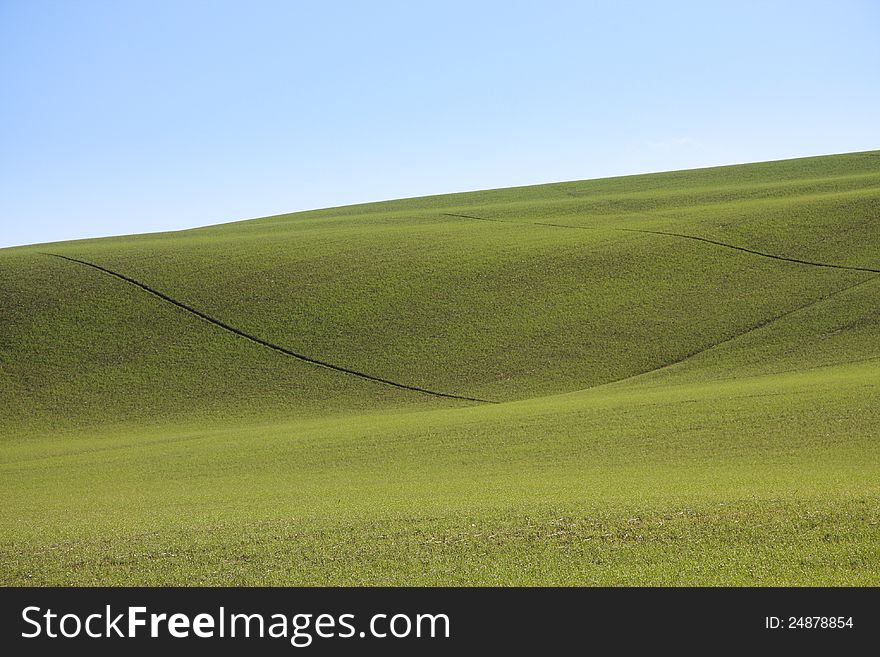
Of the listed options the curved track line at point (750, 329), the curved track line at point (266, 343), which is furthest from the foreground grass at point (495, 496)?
the curved track line at point (750, 329)

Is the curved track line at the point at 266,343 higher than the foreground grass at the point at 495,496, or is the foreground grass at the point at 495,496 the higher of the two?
the curved track line at the point at 266,343

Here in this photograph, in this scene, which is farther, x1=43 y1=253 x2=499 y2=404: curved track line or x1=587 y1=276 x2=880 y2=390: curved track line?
x1=43 y1=253 x2=499 y2=404: curved track line

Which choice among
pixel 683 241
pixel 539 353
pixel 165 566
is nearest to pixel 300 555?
pixel 165 566

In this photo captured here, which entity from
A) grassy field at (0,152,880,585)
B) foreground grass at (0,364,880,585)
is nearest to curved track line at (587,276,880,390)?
grassy field at (0,152,880,585)

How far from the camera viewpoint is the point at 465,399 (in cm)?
2994

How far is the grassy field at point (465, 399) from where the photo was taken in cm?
1027

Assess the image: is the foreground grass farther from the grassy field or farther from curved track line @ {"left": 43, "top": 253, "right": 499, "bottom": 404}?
curved track line @ {"left": 43, "top": 253, "right": 499, "bottom": 404}

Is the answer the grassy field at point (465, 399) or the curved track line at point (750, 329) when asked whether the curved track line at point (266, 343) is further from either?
the curved track line at point (750, 329)

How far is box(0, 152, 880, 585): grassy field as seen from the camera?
10266mm

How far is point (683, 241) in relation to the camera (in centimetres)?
4347

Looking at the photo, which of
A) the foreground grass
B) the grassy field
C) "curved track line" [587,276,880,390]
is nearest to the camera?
the foreground grass

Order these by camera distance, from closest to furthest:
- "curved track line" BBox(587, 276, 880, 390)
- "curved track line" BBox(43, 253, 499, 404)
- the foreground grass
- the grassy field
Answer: the foreground grass, the grassy field, "curved track line" BBox(587, 276, 880, 390), "curved track line" BBox(43, 253, 499, 404)

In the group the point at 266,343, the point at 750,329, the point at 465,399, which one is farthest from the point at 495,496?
the point at 266,343

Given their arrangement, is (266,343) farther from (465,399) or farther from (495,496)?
(495,496)
